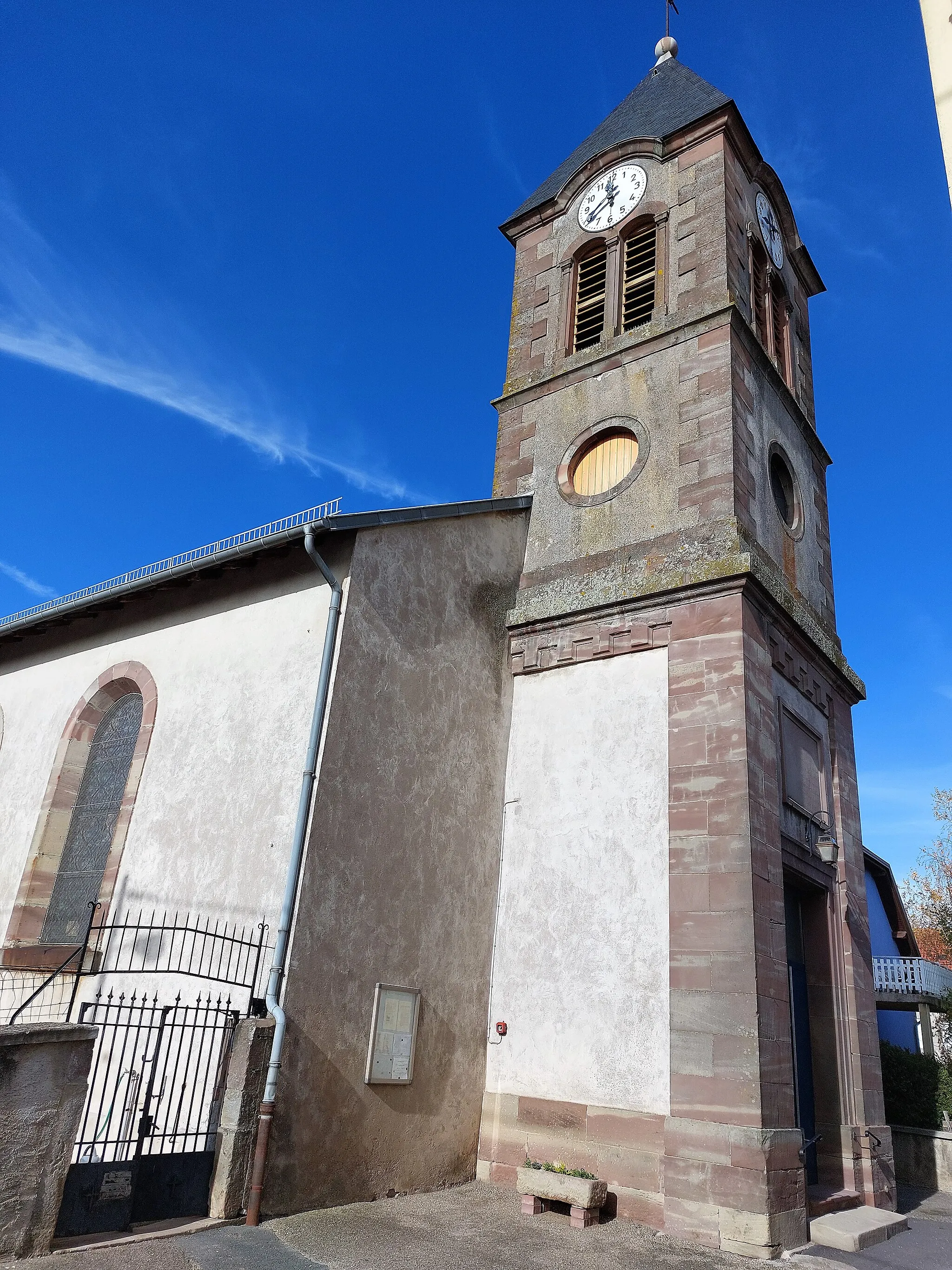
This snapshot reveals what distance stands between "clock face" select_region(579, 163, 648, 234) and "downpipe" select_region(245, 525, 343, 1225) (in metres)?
8.15

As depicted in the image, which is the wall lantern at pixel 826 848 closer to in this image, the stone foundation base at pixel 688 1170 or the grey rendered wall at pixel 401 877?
the stone foundation base at pixel 688 1170

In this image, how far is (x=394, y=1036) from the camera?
8.76m

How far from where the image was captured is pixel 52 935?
1102cm

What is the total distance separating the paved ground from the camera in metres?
6.21

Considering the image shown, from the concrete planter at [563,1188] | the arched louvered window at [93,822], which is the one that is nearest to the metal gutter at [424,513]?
the arched louvered window at [93,822]

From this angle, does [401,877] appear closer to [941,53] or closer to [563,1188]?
[563,1188]

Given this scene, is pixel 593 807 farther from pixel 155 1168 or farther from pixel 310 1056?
pixel 155 1168

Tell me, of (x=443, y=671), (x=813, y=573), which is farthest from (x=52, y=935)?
(x=813, y=573)

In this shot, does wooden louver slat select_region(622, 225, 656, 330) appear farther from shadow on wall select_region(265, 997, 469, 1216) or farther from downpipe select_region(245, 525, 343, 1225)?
shadow on wall select_region(265, 997, 469, 1216)

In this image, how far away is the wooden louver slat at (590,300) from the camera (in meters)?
13.9

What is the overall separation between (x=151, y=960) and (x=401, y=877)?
2458 mm

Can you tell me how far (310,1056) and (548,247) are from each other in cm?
1234

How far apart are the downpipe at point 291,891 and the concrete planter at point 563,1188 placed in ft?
8.01

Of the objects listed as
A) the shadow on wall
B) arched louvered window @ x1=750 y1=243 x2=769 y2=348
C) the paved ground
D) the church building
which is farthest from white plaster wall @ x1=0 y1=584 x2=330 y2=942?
arched louvered window @ x1=750 y1=243 x2=769 y2=348
